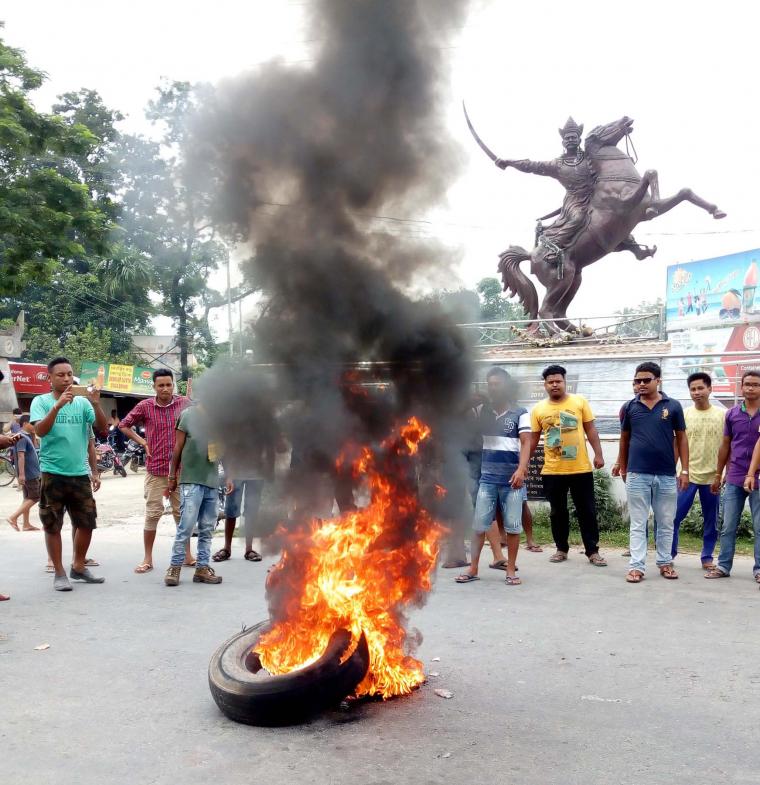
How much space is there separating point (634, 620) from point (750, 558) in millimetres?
3034

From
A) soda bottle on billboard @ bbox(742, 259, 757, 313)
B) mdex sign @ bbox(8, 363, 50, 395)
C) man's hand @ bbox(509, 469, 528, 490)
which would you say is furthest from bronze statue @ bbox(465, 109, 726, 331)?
mdex sign @ bbox(8, 363, 50, 395)

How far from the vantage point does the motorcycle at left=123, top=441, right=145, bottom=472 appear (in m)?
20.8

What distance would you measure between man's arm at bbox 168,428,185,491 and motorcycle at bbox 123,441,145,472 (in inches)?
586

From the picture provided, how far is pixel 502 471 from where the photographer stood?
6.58 m

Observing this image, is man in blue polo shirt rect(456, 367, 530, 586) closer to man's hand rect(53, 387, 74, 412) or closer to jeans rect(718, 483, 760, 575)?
jeans rect(718, 483, 760, 575)

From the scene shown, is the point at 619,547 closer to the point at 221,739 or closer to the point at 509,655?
the point at 509,655

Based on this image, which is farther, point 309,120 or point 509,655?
point 509,655

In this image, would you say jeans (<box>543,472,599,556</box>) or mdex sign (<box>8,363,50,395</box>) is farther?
mdex sign (<box>8,363,50,395</box>)

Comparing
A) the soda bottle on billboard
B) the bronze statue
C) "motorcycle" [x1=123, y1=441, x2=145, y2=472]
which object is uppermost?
the bronze statue

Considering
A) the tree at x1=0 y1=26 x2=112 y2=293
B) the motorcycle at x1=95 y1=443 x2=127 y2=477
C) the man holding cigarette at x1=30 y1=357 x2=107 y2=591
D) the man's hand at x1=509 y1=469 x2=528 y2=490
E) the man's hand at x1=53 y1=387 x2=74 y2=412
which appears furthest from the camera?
the motorcycle at x1=95 y1=443 x2=127 y2=477

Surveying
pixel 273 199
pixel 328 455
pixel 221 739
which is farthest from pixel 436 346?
pixel 221 739

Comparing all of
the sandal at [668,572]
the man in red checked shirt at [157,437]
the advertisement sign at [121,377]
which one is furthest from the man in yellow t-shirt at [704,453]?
the advertisement sign at [121,377]

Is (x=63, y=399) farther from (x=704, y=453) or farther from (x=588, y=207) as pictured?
(x=588, y=207)

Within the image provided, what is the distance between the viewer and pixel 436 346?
13.5ft
